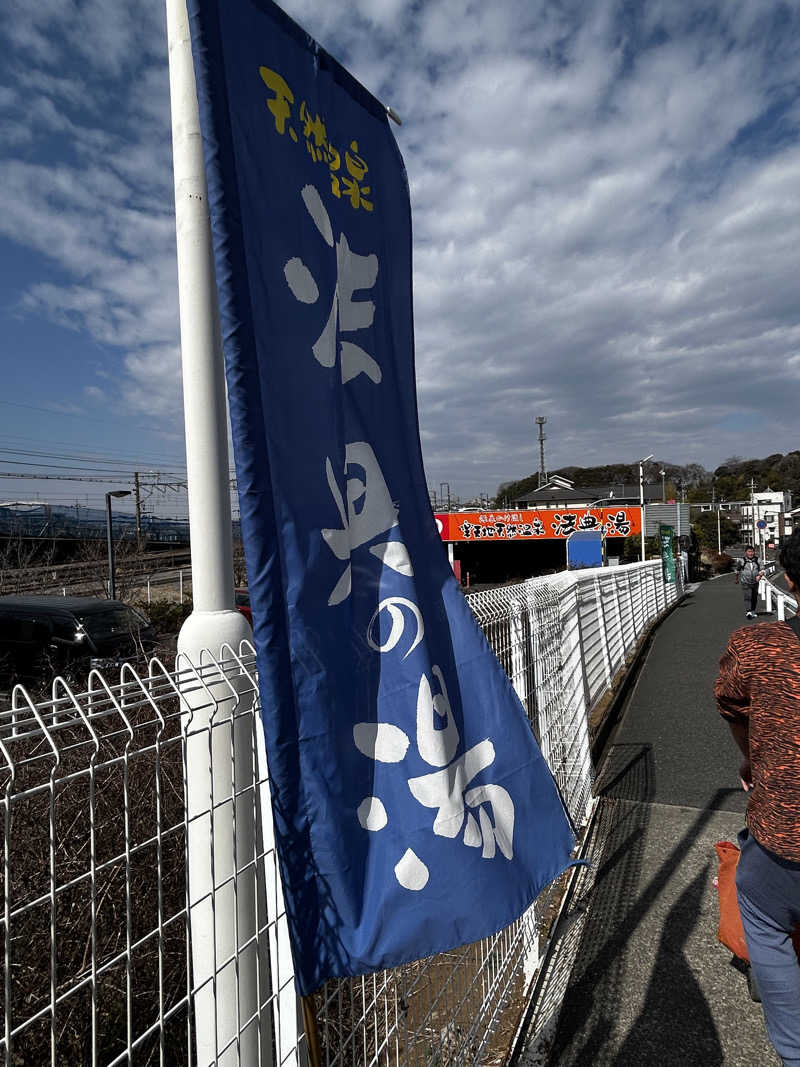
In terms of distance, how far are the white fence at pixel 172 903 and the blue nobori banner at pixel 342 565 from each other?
179 mm

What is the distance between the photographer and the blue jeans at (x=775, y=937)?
1.99 meters

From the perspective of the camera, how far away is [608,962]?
321 cm

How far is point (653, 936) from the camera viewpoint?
3387mm

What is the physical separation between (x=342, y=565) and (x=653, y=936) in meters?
2.83

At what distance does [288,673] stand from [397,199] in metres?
1.63

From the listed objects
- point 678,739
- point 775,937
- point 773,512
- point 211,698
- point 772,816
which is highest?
point 773,512

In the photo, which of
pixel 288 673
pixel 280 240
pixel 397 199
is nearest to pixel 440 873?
pixel 288 673

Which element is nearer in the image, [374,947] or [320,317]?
[374,947]

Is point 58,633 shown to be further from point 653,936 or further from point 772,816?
point 772,816

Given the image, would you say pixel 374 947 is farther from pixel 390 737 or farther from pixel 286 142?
pixel 286 142

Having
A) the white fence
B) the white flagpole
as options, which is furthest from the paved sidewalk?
the white flagpole

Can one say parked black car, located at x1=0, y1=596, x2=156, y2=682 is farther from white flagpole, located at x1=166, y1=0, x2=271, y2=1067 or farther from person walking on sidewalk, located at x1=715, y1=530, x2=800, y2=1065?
person walking on sidewalk, located at x1=715, y1=530, x2=800, y2=1065

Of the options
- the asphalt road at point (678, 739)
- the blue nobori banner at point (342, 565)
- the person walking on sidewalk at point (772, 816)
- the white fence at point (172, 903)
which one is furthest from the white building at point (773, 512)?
the blue nobori banner at point (342, 565)

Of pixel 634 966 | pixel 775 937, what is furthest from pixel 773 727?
pixel 634 966
